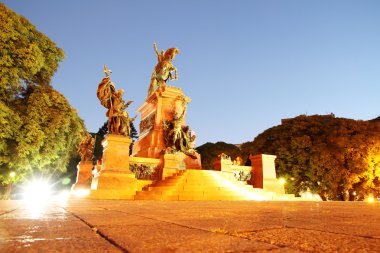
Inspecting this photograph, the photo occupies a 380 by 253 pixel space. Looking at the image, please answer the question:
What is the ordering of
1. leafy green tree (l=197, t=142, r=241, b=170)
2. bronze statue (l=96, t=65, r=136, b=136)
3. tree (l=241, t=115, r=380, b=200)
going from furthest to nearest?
leafy green tree (l=197, t=142, r=241, b=170), tree (l=241, t=115, r=380, b=200), bronze statue (l=96, t=65, r=136, b=136)

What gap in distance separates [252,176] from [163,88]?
9.03 meters

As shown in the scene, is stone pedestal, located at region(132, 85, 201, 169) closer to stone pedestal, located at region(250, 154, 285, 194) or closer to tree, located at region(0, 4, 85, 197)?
stone pedestal, located at region(250, 154, 285, 194)

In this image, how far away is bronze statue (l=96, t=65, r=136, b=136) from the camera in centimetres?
1493

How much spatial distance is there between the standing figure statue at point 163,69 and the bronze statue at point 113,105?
694 centimetres

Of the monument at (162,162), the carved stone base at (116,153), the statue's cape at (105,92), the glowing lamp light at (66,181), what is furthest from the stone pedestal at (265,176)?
the glowing lamp light at (66,181)

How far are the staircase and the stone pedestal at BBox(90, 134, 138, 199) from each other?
693mm

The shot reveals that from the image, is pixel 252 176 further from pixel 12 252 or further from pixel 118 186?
pixel 12 252

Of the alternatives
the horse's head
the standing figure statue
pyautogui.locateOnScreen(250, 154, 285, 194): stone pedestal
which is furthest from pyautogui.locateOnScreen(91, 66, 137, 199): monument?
pyautogui.locateOnScreen(250, 154, 285, 194): stone pedestal

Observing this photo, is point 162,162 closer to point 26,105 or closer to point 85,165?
point 85,165

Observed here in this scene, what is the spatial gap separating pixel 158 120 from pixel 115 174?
284 inches

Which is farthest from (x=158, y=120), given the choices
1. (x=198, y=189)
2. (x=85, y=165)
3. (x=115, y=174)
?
(x=198, y=189)

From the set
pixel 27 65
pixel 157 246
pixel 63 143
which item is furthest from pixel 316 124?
pixel 157 246

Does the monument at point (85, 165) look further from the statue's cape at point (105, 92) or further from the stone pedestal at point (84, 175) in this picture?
the statue's cape at point (105, 92)

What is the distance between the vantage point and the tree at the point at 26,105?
47.4 ft
